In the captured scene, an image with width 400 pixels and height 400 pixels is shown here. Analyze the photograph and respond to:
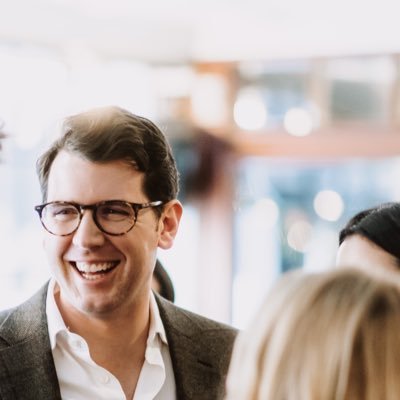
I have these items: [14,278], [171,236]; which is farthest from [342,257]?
[14,278]

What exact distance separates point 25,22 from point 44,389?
5249 mm

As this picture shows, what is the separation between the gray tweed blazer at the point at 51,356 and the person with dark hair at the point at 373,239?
1.12 feet

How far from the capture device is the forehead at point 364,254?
1.88m

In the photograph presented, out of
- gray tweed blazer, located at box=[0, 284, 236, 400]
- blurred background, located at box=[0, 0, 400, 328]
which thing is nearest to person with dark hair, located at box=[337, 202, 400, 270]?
gray tweed blazer, located at box=[0, 284, 236, 400]

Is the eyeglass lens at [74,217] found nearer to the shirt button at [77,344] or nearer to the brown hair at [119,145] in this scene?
the brown hair at [119,145]

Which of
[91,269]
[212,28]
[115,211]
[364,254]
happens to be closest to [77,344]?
[91,269]

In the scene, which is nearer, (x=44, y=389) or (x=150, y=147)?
(x=44, y=389)

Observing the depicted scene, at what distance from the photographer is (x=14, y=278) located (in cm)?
632

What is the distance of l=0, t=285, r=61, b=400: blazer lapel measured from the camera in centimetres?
161

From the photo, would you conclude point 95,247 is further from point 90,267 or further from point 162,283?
point 162,283

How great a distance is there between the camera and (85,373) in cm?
171

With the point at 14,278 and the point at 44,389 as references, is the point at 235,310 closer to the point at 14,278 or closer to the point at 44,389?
the point at 14,278

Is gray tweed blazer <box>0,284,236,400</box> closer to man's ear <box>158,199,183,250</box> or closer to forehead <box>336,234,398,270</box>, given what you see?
man's ear <box>158,199,183,250</box>

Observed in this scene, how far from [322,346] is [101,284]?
0.65 m
